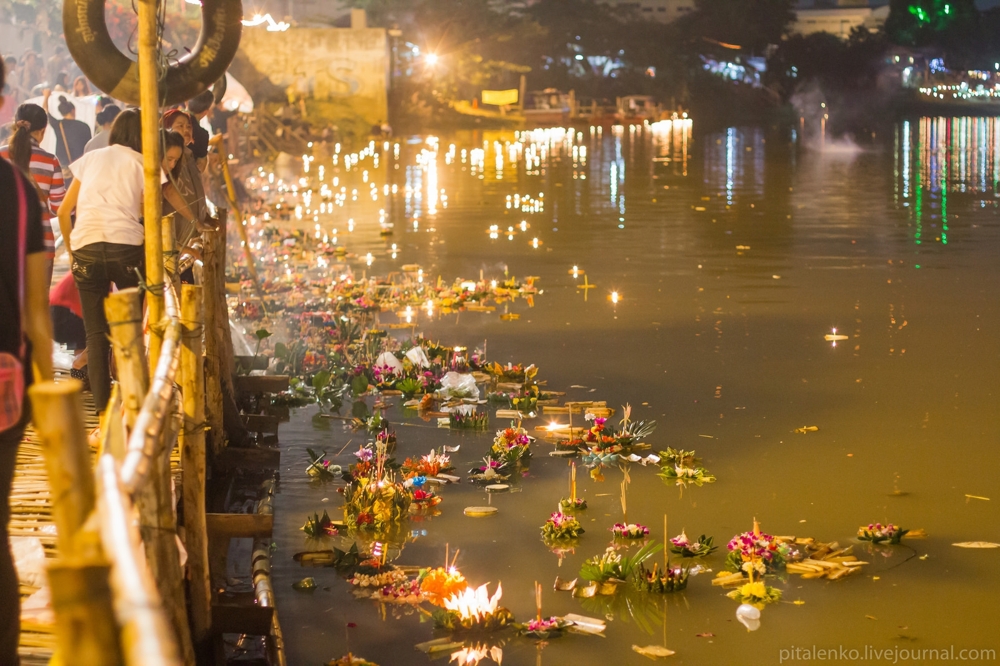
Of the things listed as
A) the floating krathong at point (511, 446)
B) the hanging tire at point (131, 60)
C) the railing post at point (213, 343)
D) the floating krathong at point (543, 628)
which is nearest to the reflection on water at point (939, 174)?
the floating krathong at point (511, 446)

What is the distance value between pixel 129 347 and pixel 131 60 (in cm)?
280

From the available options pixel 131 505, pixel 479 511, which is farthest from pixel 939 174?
pixel 131 505

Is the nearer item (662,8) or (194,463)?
(194,463)

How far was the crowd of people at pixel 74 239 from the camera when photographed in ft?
11.6

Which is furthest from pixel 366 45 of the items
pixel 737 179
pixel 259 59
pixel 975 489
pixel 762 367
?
pixel 975 489

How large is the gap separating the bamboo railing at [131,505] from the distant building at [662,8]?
302 feet

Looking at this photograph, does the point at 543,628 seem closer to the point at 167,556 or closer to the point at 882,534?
the point at 167,556

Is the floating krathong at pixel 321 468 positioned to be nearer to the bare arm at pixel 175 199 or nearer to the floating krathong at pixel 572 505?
the floating krathong at pixel 572 505

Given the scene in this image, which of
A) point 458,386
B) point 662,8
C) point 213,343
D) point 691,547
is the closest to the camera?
point 691,547

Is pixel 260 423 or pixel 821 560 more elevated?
pixel 260 423

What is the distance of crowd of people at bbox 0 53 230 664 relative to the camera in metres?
3.54

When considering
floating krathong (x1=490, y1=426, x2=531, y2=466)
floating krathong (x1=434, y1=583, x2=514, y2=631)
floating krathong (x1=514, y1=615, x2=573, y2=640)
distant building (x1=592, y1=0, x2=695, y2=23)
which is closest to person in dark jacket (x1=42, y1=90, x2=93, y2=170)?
floating krathong (x1=490, y1=426, x2=531, y2=466)

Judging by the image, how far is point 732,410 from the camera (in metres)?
8.66

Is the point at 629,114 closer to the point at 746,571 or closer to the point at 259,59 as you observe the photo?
the point at 259,59
